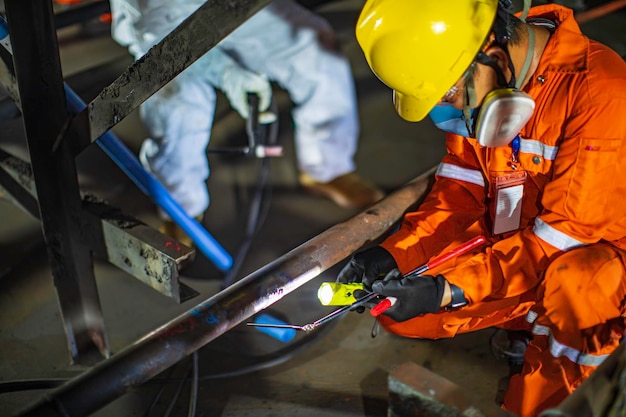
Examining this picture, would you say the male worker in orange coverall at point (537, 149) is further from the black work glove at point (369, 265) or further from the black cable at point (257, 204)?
the black cable at point (257, 204)

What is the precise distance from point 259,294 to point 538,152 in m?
0.91

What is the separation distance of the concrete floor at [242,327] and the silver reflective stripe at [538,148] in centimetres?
92

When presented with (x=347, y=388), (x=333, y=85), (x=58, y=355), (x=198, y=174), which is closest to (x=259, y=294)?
(x=347, y=388)

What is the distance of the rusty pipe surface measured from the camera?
1503mm

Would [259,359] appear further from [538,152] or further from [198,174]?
[538,152]

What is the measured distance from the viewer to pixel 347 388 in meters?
2.47

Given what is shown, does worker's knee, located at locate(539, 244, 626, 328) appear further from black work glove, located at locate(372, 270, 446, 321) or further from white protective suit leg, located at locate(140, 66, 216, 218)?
white protective suit leg, located at locate(140, 66, 216, 218)

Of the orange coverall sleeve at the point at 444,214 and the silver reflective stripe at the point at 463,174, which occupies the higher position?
the silver reflective stripe at the point at 463,174

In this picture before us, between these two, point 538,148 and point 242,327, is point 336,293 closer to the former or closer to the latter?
point 538,148

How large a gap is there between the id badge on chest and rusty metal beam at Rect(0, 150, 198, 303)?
97cm

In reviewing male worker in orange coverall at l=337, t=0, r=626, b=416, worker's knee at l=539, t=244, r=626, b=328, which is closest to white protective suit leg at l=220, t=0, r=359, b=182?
male worker in orange coverall at l=337, t=0, r=626, b=416

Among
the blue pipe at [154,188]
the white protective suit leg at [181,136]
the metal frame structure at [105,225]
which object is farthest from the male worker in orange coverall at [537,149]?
the white protective suit leg at [181,136]

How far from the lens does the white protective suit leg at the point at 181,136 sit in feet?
10.6

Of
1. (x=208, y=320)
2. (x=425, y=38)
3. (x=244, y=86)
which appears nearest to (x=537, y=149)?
(x=425, y=38)
